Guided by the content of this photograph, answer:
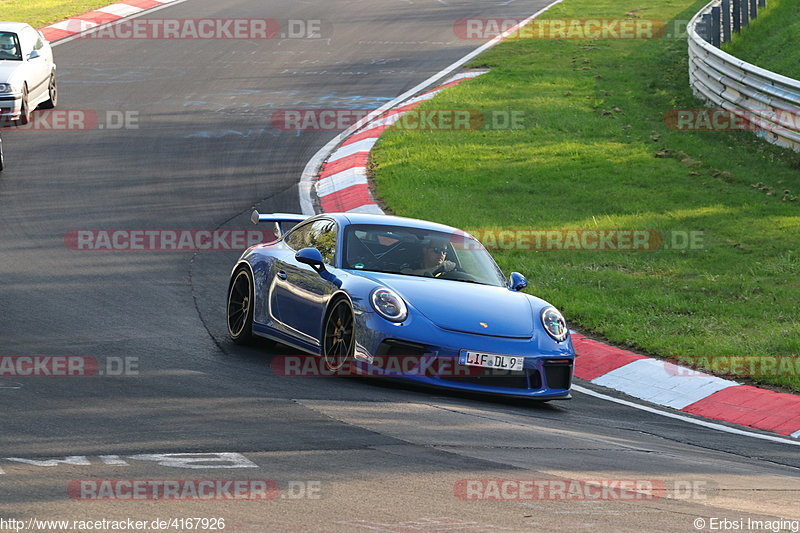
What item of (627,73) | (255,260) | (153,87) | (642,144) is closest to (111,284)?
(255,260)

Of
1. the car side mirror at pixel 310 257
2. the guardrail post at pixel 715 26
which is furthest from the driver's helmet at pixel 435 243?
the guardrail post at pixel 715 26

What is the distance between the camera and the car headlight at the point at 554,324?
9.36 metres

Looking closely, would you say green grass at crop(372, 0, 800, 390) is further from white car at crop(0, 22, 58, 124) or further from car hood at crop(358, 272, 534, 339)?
white car at crop(0, 22, 58, 124)

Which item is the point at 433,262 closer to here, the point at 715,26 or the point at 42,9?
the point at 715,26

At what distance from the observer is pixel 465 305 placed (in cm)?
921

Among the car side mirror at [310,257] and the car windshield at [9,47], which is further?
the car windshield at [9,47]

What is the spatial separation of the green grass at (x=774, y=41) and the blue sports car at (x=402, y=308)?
1340 cm

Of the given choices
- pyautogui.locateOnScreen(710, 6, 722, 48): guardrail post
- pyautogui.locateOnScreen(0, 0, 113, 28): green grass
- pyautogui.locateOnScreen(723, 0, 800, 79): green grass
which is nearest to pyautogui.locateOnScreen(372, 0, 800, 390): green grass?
pyautogui.locateOnScreen(710, 6, 722, 48): guardrail post

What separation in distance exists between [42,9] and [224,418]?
2813 centimetres

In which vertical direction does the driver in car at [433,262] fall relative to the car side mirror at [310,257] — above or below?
below

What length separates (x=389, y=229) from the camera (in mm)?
10234

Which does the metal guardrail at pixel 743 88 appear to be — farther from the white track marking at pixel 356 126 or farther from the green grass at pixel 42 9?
the green grass at pixel 42 9

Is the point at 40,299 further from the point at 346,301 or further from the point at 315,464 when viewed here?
the point at 315,464

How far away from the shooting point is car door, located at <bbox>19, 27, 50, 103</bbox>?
66.8 ft
